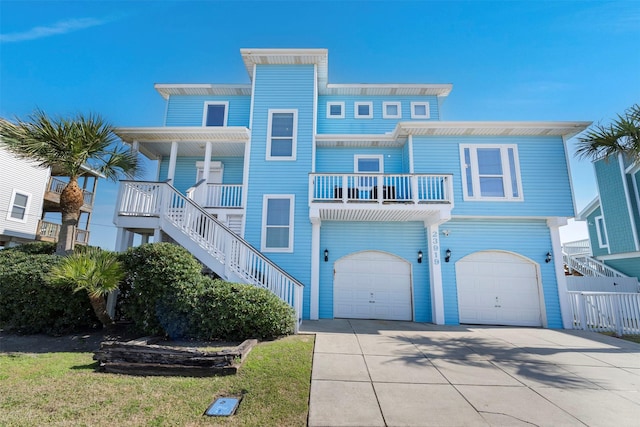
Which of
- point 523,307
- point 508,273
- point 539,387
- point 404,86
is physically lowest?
point 539,387

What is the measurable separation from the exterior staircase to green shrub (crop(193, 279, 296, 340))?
1.02m

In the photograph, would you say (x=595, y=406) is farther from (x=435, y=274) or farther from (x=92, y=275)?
(x=92, y=275)

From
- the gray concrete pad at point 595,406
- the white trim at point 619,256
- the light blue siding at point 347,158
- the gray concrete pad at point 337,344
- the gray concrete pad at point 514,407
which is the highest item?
the light blue siding at point 347,158

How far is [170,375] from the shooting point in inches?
174

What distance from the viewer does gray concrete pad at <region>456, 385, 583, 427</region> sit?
3.21m

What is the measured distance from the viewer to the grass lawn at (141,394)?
10.2ft

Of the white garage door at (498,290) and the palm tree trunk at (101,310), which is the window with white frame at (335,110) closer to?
the white garage door at (498,290)

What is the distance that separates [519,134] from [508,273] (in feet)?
16.8

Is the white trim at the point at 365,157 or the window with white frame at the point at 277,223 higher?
the white trim at the point at 365,157

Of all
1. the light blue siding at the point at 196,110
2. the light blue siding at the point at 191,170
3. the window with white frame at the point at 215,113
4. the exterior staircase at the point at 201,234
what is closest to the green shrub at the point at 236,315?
the exterior staircase at the point at 201,234

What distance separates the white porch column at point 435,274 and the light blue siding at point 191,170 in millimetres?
7955

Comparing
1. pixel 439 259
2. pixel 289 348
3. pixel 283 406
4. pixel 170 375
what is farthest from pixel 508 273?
pixel 170 375

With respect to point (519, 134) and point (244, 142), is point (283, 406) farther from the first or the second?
point (519, 134)

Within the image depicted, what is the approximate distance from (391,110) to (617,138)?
795 centimetres
